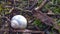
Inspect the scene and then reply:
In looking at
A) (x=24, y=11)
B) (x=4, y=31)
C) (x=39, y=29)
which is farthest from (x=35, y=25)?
(x=4, y=31)

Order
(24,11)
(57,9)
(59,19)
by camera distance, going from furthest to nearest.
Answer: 1. (57,9)
2. (59,19)
3. (24,11)

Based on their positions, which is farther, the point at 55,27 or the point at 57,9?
the point at 57,9

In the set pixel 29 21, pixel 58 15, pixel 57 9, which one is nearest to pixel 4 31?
pixel 29 21

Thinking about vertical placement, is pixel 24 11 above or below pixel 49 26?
above

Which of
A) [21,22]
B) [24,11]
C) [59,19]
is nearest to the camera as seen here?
[21,22]

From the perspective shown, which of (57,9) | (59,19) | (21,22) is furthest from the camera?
(57,9)

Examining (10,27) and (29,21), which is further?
(29,21)

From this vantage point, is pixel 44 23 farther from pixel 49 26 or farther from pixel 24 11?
pixel 24 11

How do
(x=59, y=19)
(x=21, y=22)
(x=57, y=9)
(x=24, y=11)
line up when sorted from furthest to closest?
1. (x=57, y=9)
2. (x=59, y=19)
3. (x=24, y=11)
4. (x=21, y=22)

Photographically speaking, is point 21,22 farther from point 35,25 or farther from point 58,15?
point 58,15
